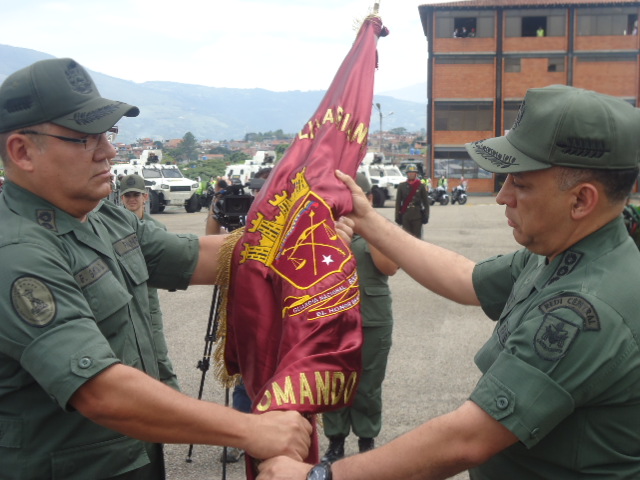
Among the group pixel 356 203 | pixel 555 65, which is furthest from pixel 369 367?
pixel 555 65

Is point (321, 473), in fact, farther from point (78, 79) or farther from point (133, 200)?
point (133, 200)

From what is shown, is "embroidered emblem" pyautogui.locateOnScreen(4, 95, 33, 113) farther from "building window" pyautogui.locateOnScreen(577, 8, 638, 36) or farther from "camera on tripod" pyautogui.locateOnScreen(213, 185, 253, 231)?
"building window" pyautogui.locateOnScreen(577, 8, 638, 36)

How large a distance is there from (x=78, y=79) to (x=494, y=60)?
43.0 metres

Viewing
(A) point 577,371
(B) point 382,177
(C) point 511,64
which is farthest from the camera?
(C) point 511,64

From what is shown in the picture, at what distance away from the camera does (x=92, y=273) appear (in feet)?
7.68

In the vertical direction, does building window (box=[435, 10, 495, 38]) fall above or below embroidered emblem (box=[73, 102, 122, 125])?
above

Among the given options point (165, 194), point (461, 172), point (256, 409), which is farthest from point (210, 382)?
point (461, 172)

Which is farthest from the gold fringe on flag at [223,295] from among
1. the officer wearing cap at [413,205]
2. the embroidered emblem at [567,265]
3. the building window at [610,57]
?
the building window at [610,57]

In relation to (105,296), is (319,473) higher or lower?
lower

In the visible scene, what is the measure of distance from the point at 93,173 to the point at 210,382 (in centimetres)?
455

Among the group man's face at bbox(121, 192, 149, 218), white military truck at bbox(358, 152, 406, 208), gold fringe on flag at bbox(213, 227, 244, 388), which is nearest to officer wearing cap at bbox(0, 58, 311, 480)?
gold fringe on flag at bbox(213, 227, 244, 388)

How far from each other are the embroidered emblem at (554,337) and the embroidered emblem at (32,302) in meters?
1.33

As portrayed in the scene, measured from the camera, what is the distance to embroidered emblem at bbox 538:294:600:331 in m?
1.80

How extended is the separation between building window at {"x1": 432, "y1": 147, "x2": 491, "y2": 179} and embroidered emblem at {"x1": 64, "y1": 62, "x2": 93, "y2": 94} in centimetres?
4081
